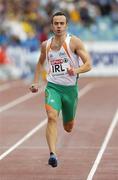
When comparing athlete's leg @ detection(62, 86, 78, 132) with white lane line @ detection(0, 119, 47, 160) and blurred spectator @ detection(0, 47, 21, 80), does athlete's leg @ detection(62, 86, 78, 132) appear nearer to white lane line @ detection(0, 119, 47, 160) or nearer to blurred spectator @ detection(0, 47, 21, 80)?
white lane line @ detection(0, 119, 47, 160)

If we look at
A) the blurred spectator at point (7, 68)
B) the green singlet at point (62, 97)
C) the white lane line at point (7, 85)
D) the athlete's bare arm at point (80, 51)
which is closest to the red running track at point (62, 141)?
the green singlet at point (62, 97)

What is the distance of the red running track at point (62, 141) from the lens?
9.91 m

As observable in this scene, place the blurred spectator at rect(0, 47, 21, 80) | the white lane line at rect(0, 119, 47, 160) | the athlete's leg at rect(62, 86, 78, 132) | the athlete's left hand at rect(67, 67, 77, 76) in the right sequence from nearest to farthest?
1. the athlete's left hand at rect(67, 67, 77, 76)
2. the athlete's leg at rect(62, 86, 78, 132)
3. the white lane line at rect(0, 119, 47, 160)
4. the blurred spectator at rect(0, 47, 21, 80)

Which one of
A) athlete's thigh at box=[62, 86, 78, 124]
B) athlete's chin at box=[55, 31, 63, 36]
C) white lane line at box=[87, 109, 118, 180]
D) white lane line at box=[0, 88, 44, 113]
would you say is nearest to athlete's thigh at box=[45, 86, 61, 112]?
athlete's thigh at box=[62, 86, 78, 124]

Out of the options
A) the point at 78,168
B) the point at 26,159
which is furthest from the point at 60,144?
the point at 78,168

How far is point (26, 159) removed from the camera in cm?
1120

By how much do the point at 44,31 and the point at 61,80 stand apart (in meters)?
22.8

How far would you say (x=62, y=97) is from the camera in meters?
10.5

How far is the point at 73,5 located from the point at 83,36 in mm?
2240

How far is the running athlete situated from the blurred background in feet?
63.2

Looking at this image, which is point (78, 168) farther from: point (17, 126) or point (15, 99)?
point (15, 99)

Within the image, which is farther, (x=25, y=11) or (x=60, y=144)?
(x=25, y=11)

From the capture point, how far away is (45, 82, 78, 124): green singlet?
10.3 m

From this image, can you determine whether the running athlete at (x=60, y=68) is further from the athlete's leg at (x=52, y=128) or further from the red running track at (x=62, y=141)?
the red running track at (x=62, y=141)
